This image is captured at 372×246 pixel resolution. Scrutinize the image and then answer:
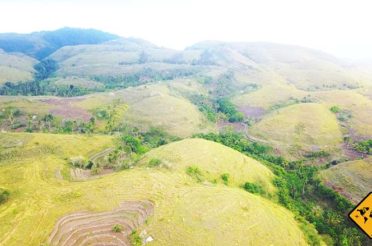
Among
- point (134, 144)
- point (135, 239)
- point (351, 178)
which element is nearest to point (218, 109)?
point (134, 144)

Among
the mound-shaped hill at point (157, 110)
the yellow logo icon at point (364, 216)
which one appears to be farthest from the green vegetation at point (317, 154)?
the yellow logo icon at point (364, 216)

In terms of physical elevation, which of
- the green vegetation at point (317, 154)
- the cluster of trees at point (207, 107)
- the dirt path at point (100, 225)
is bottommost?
the cluster of trees at point (207, 107)

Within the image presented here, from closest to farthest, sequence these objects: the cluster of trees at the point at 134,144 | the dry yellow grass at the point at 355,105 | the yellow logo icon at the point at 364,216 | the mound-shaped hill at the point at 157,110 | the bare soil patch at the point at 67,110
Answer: the yellow logo icon at the point at 364,216
the cluster of trees at the point at 134,144
the dry yellow grass at the point at 355,105
the mound-shaped hill at the point at 157,110
the bare soil patch at the point at 67,110

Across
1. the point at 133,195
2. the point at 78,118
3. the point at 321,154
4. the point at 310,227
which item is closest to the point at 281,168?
the point at 321,154

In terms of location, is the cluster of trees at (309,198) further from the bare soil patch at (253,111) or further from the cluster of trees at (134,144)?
the bare soil patch at (253,111)

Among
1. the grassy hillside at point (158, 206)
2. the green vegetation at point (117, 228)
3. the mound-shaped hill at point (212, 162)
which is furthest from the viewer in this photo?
the mound-shaped hill at point (212, 162)

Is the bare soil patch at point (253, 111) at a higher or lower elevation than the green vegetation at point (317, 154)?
lower

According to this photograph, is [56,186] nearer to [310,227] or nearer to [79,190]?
[79,190]
